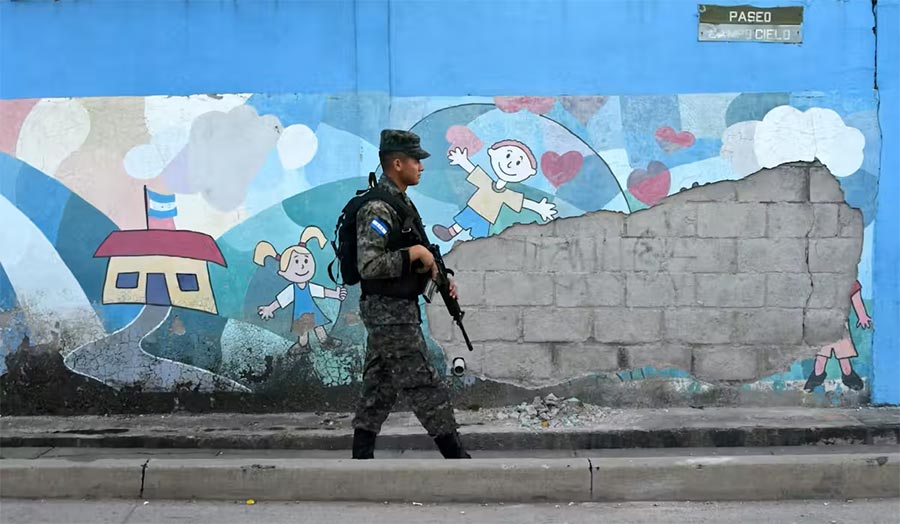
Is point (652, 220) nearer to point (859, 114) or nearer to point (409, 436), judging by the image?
point (859, 114)

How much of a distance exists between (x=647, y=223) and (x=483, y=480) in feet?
7.58

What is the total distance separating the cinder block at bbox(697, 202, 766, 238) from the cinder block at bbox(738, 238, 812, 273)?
7cm

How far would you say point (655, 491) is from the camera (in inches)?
155

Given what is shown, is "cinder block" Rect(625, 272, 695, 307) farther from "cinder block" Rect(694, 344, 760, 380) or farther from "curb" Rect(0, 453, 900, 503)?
"curb" Rect(0, 453, 900, 503)

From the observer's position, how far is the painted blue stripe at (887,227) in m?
5.22

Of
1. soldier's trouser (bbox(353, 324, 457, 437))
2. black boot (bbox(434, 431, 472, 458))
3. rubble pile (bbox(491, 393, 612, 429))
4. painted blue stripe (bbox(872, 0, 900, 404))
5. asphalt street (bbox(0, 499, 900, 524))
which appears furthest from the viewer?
painted blue stripe (bbox(872, 0, 900, 404))

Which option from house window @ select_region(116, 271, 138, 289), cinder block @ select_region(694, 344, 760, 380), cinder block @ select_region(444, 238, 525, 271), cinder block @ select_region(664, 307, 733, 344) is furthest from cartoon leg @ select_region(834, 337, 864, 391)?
house window @ select_region(116, 271, 138, 289)

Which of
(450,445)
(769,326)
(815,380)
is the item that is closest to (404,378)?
(450,445)

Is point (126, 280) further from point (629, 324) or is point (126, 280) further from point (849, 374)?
A: point (849, 374)

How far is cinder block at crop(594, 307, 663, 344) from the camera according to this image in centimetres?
531

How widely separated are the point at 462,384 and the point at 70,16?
12.5 ft

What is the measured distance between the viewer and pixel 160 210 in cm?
534

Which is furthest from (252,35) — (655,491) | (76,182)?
(655,491)

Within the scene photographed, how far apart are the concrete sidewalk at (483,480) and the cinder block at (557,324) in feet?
4.58
